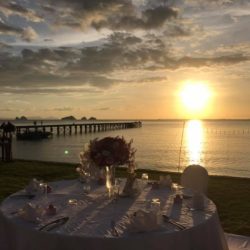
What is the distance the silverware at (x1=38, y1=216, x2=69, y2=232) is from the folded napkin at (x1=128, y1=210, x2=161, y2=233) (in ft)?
1.87

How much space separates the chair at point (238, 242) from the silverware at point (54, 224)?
9.17 ft

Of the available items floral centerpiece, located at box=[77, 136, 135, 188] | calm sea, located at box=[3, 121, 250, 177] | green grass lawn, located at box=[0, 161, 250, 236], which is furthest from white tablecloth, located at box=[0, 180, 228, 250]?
calm sea, located at box=[3, 121, 250, 177]

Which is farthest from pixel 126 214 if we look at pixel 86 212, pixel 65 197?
pixel 65 197

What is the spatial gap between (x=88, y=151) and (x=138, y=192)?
80 cm

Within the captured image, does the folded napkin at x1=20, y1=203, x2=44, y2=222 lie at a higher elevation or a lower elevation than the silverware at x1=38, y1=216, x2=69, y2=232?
higher

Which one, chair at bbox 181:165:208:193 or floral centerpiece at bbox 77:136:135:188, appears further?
chair at bbox 181:165:208:193

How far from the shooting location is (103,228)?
9.21 feet

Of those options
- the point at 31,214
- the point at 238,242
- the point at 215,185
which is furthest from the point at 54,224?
the point at 215,185

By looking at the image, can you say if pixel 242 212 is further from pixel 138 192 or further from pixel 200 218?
pixel 200 218

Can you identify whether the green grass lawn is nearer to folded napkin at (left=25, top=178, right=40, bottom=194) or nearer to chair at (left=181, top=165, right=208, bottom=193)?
chair at (left=181, top=165, right=208, bottom=193)

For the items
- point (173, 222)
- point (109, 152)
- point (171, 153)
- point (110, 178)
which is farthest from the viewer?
point (171, 153)

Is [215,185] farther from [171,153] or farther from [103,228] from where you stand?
[171,153]

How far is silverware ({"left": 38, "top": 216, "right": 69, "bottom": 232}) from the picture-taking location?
110 inches

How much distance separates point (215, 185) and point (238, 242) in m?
4.63
